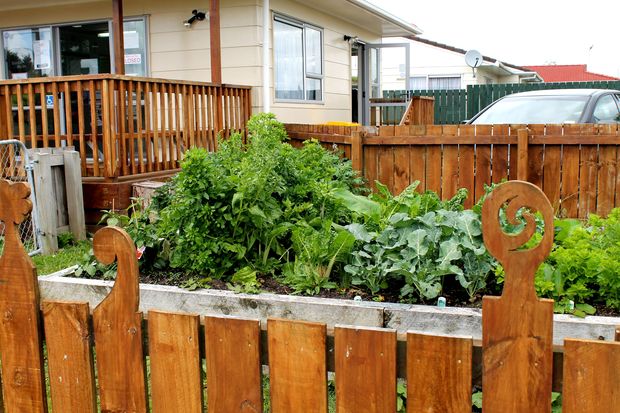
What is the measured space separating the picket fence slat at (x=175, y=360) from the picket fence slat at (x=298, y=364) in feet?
0.73

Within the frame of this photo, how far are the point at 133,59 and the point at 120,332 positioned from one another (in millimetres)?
9993

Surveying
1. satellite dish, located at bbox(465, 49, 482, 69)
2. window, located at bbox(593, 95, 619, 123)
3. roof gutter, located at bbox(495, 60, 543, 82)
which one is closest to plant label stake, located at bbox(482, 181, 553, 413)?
window, located at bbox(593, 95, 619, 123)

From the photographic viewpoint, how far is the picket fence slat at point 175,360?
185 cm

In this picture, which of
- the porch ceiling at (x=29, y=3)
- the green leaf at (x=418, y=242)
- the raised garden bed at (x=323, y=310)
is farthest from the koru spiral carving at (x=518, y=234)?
the porch ceiling at (x=29, y=3)

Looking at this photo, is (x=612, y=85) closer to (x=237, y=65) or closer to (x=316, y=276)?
(x=237, y=65)

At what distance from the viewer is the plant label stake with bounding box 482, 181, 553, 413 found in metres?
1.54

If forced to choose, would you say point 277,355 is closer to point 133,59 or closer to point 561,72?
point 133,59

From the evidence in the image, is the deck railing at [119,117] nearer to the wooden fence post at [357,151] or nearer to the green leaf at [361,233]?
the wooden fence post at [357,151]

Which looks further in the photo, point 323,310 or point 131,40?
point 131,40

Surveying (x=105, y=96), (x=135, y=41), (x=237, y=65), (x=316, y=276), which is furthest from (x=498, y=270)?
(x=135, y=41)

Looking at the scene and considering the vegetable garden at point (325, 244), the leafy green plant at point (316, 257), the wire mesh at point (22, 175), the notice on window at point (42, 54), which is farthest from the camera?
the notice on window at point (42, 54)

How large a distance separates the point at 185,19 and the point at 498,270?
27.9 ft

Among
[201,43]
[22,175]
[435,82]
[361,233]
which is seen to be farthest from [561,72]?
[361,233]

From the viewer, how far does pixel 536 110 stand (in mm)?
9258
